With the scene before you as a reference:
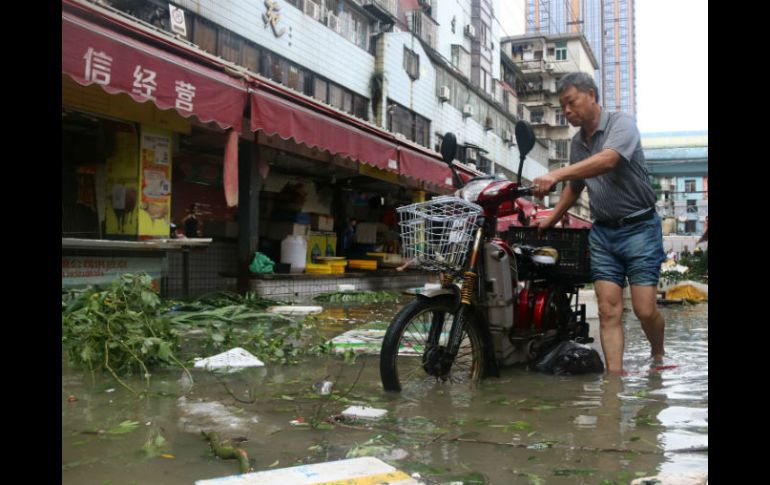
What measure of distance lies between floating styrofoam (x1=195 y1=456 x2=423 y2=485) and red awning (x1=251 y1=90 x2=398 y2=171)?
19.6 feet

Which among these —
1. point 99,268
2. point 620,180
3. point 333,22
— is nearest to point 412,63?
point 333,22

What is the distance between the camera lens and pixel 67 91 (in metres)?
6.81

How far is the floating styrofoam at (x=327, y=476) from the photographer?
1.94m

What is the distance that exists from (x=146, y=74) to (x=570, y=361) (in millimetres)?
4919

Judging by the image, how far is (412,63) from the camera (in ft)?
75.9

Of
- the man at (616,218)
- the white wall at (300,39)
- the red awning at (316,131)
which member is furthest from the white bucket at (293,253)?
the man at (616,218)

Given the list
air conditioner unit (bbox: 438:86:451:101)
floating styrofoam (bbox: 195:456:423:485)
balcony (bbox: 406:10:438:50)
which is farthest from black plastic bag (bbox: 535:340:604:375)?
air conditioner unit (bbox: 438:86:451:101)

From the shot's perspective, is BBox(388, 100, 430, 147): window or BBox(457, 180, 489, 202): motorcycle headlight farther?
BBox(388, 100, 430, 147): window

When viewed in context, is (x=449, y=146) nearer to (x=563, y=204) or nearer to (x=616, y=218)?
(x=563, y=204)

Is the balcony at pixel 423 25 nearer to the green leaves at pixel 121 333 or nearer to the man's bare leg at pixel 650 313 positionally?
the man's bare leg at pixel 650 313

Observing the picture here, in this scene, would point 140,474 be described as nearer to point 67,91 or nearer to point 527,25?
point 67,91

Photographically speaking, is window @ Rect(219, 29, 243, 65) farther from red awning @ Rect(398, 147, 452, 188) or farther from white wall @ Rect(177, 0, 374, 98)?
red awning @ Rect(398, 147, 452, 188)

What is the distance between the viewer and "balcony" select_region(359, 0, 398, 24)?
66.5 feet

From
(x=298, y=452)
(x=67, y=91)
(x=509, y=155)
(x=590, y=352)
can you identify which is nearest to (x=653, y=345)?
(x=590, y=352)
